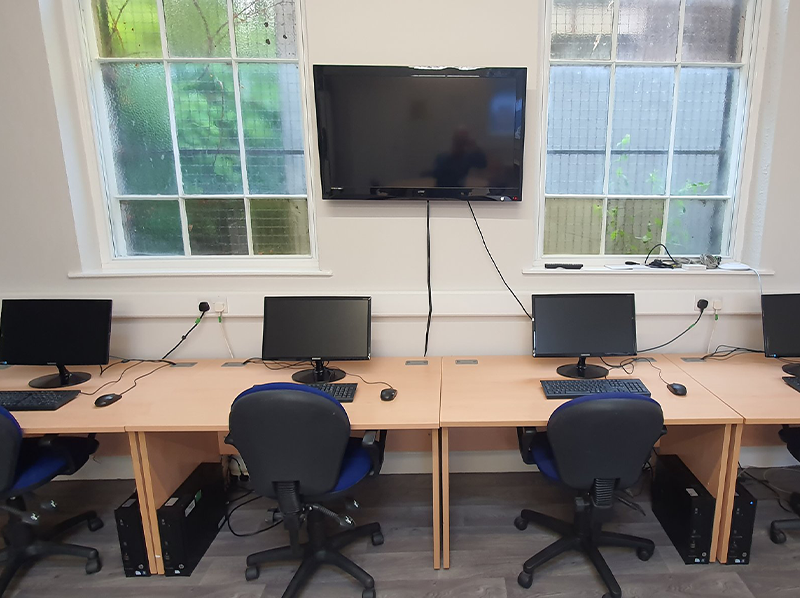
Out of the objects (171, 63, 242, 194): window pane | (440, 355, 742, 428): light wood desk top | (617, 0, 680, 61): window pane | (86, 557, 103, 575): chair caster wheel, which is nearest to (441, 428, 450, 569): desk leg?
(440, 355, 742, 428): light wood desk top

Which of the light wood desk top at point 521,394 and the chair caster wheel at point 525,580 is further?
the chair caster wheel at point 525,580

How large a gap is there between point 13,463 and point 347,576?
1.37 meters

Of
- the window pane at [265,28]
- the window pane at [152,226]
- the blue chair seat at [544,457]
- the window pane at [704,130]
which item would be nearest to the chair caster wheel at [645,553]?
the blue chair seat at [544,457]

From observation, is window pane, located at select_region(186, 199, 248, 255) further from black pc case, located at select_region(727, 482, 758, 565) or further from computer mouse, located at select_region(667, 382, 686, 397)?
black pc case, located at select_region(727, 482, 758, 565)

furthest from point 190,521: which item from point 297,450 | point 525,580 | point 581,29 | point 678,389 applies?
point 581,29

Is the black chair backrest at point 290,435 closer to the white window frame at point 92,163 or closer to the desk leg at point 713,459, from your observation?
the white window frame at point 92,163

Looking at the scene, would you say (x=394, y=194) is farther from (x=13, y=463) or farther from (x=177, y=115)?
(x=13, y=463)

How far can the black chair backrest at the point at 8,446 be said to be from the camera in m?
1.58

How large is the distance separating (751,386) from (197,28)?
10.6 ft

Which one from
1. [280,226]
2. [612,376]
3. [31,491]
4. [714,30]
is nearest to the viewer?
[31,491]

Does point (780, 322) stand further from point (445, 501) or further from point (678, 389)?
point (445, 501)

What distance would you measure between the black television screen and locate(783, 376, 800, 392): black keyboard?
4.82ft

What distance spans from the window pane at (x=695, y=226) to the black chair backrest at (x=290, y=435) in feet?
7.14

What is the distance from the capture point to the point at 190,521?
1.95 meters
